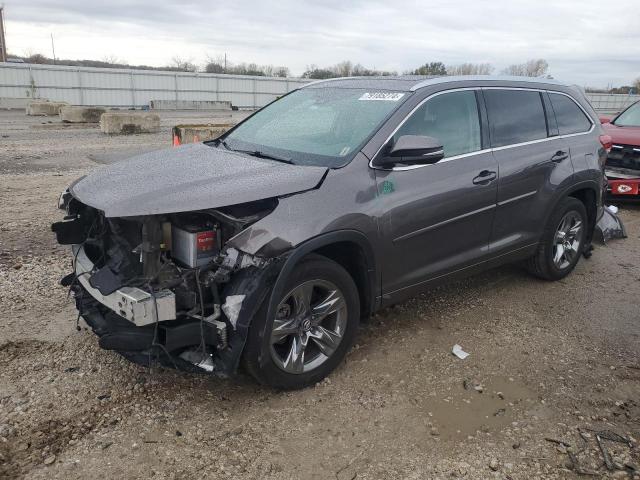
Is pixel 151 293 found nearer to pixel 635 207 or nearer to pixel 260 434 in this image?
pixel 260 434

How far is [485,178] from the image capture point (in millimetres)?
4359

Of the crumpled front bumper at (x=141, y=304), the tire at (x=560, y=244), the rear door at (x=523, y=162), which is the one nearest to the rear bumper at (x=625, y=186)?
the tire at (x=560, y=244)

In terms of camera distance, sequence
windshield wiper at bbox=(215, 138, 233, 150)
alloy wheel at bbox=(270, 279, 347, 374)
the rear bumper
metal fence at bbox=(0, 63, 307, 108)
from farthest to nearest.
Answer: metal fence at bbox=(0, 63, 307, 108)
the rear bumper
windshield wiper at bbox=(215, 138, 233, 150)
alloy wheel at bbox=(270, 279, 347, 374)

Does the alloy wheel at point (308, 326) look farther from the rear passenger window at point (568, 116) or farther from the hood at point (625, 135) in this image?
the hood at point (625, 135)

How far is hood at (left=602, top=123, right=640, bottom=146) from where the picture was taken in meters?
8.74

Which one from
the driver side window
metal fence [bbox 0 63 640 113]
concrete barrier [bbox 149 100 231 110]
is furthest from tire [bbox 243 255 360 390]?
metal fence [bbox 0 63 640 113]

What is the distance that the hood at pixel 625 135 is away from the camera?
8.74m

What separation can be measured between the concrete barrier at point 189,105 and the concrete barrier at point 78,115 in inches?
460

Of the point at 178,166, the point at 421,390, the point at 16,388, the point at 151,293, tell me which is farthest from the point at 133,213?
the point at 421,390

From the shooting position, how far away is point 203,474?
9.14 ft

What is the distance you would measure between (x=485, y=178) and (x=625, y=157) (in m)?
5.77

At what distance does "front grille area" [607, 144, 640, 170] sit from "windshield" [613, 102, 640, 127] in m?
1.22

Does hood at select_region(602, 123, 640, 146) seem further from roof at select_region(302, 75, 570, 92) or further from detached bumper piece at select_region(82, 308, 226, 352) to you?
detached bumper piece at select_region(82, 308, 226, 352)

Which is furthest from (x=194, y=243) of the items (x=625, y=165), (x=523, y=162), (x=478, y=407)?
(x=625, y=165)
